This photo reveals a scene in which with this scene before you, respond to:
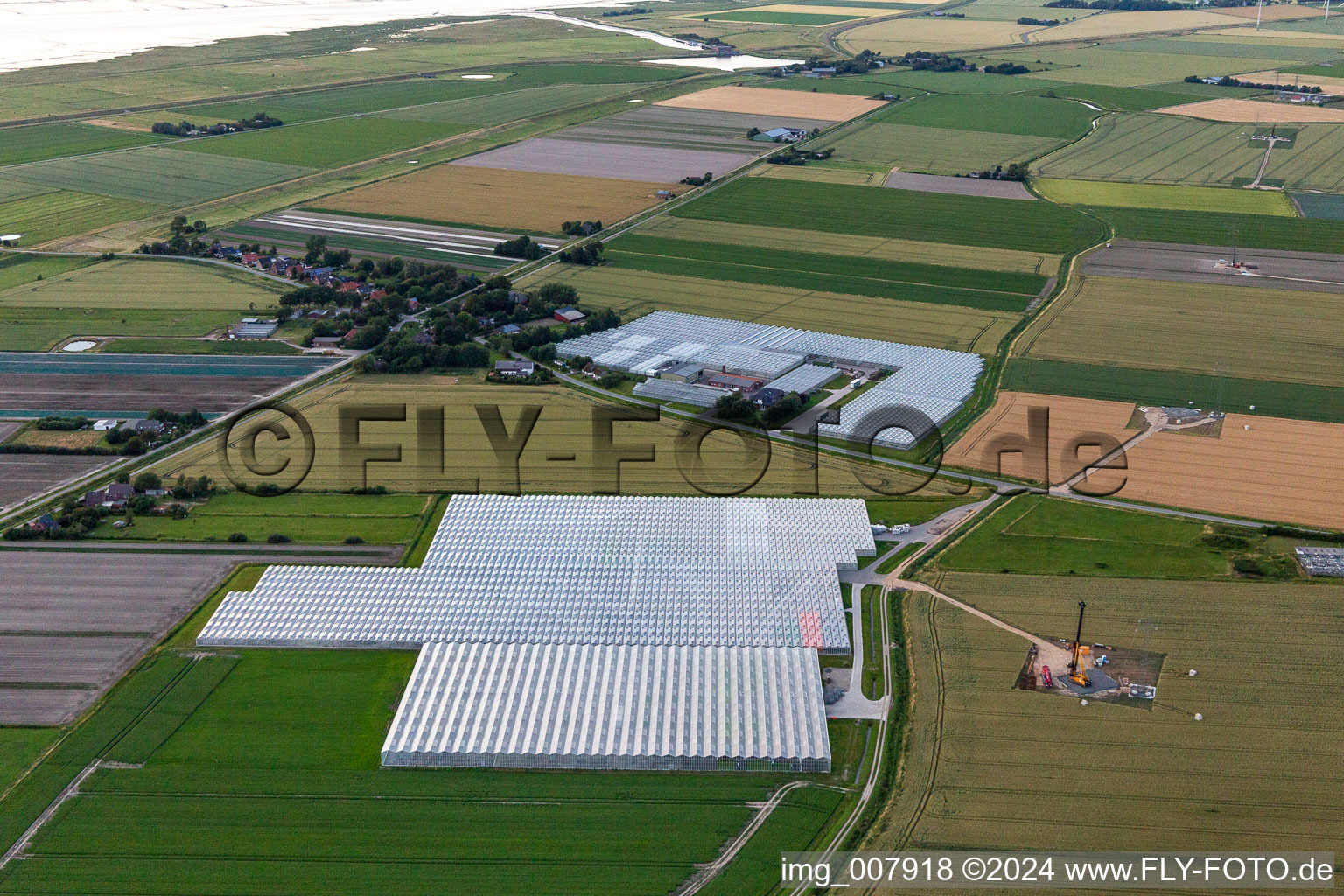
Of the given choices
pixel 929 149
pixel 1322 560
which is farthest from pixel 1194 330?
pixel 929 149

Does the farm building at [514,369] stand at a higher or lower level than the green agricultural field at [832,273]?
lower

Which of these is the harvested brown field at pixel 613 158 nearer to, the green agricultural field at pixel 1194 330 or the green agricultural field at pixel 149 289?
the green agricultural field at pixel 149 289

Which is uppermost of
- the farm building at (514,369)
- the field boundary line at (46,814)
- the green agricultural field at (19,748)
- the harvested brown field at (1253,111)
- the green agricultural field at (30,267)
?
the harvested brown field at (1253,111)

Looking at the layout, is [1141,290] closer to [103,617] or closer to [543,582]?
[543,582]

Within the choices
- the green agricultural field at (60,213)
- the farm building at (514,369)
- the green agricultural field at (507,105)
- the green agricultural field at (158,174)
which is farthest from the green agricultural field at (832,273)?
the green agricultural field at (507,105)

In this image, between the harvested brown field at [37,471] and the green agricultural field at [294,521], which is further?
the harvested brown field at [37,471]

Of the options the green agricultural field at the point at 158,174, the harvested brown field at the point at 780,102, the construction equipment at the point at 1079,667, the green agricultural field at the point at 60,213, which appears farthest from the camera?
the harvested brown field at the point at 780,102

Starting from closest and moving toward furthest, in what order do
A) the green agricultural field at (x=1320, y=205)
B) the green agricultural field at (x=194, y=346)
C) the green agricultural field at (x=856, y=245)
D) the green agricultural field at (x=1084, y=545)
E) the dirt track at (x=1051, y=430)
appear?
the green agricultural field at (x=1084, y=545)
the dirt track at (x=1051, y=430)
the green agricultural field at (x=194, y=346)
the green agricultural field at (x=856, y=245)
the green agricultural field at (x=1320, y=205)
